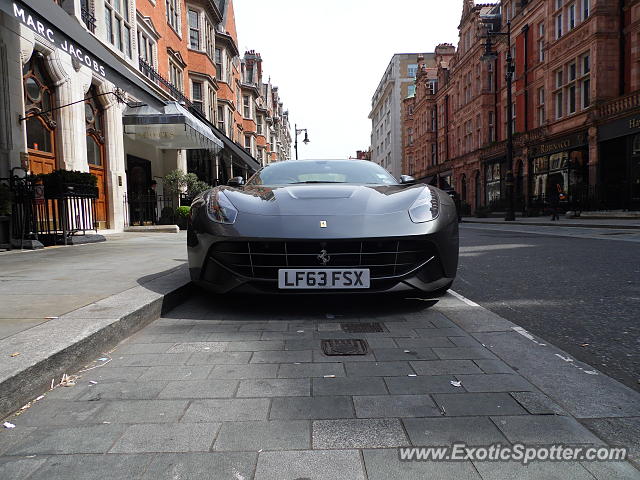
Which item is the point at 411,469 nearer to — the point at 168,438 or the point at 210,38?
the point at 168,438

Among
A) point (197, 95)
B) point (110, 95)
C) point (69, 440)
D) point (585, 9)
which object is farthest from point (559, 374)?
point (585, 9)

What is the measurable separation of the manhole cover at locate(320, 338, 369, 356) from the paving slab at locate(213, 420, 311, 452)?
0.82 meters

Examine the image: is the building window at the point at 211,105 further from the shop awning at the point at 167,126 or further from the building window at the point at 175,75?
the shop awning at the point at 167,126

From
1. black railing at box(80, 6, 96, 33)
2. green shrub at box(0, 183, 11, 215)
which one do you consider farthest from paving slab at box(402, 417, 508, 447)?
black railing at box(80, 6, 96, 33)

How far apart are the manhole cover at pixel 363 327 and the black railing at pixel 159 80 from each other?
52.0 ft

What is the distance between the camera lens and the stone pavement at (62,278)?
9.83 ft

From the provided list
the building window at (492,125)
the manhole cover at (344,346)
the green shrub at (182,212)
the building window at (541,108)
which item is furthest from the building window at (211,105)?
the manhole cover at (344,346)

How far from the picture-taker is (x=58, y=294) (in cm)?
359

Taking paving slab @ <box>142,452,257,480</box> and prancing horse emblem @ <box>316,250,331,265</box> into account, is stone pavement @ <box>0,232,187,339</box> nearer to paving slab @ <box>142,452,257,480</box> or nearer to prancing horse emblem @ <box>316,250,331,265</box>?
paving slab @ <box>142,452,257,480</box>

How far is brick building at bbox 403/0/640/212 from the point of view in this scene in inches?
762

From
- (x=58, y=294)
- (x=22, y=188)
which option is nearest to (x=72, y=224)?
(x=22, y=188)

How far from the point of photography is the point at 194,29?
23.2 metres

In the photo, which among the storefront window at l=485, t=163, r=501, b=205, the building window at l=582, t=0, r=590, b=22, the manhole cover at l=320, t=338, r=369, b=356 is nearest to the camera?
the manhole cover at l=320, t=338, r=369, b=356

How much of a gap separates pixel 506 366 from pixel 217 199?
2.41 m
